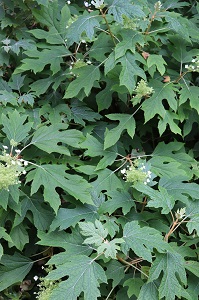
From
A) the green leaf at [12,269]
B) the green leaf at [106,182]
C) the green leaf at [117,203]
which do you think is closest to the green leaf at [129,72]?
the green leaf at [106,182]

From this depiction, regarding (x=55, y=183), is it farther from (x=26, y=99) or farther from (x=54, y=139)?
(x=26, y=99)

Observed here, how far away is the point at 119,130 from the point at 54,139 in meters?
0.50

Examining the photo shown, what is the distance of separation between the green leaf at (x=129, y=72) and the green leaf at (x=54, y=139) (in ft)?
1.53

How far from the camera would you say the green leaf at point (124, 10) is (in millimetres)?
2559

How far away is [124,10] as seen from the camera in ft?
8.49

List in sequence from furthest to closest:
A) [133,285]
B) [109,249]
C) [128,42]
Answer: [128,42] → [133,285] → [109,249]

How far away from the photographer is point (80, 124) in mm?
3008

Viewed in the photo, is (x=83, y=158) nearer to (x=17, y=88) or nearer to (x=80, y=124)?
(x=80, y=124)

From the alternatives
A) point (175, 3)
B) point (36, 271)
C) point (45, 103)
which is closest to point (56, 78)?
point (45, 103)

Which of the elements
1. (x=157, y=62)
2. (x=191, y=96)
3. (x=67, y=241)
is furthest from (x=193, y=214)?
(x=157, y=62)

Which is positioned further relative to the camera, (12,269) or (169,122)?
(169,122)

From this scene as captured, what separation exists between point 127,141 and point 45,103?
71 cm

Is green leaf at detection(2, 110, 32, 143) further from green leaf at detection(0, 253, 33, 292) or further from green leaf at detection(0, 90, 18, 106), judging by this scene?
green leaf at detection(0, 253, 33, 292)

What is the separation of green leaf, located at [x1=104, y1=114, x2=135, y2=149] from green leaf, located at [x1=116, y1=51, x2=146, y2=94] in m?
0.32
